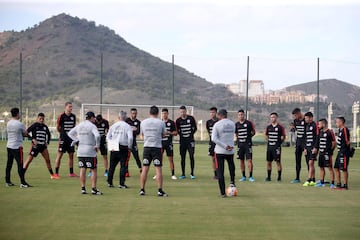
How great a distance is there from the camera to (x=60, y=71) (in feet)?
275

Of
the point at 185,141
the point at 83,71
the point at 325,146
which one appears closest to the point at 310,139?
the point at 325,146

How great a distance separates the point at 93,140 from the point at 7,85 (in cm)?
5898

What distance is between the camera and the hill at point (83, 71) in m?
71.0

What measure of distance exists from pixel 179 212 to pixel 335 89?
46185mm

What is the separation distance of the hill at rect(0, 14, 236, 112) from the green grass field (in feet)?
124

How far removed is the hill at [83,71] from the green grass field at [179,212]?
37897mm

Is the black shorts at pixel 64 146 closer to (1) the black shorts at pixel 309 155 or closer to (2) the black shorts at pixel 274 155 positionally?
(2) the black shorts at pixel 274 155

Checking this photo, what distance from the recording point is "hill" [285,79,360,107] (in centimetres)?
5024

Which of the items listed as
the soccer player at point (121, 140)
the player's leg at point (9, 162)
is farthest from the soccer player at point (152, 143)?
the player's leg at point (9, 162)

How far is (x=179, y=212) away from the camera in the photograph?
1210 cm

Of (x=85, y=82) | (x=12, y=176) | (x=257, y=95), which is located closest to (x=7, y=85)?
(x=85, y=82)

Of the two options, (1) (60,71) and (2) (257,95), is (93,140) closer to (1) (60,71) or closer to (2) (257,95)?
(2) (257,95)

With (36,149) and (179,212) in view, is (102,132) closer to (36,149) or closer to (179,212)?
(36,149)

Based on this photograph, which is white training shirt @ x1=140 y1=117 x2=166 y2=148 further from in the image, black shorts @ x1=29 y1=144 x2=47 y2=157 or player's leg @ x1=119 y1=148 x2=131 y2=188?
black shorts @ x1=29 y1=144 x2=47 y2=157
